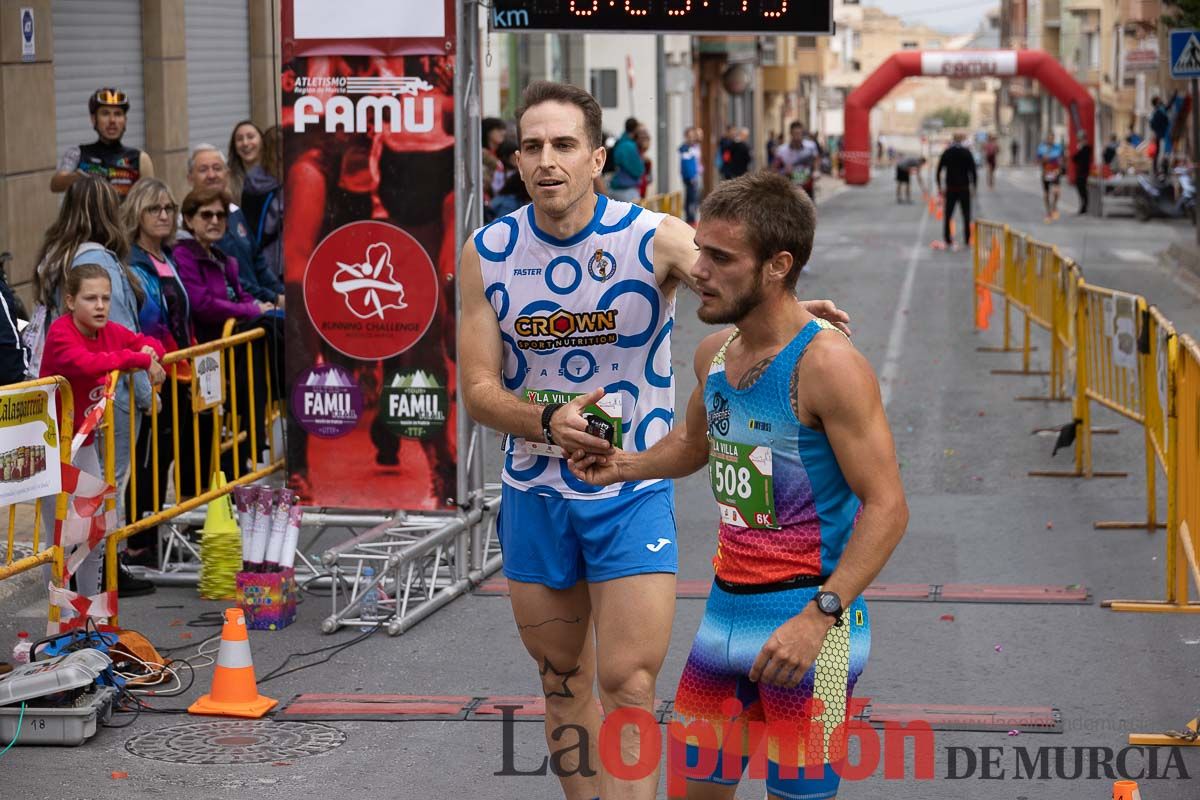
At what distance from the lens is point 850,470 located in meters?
4.27

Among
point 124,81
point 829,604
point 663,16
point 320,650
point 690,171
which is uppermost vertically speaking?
point 124,81

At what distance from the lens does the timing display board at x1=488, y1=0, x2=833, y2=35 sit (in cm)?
888

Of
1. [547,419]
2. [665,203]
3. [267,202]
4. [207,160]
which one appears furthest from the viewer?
[665,203]

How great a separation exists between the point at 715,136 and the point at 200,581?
56.1m

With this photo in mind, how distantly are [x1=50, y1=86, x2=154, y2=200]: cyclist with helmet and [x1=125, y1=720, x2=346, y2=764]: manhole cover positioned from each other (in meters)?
6.24

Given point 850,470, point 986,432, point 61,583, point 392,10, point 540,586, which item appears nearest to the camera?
point 850,470

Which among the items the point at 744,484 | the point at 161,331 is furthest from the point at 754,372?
the point at 161,331

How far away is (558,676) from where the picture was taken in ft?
17.9

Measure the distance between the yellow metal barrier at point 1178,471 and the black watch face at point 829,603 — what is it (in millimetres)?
4582

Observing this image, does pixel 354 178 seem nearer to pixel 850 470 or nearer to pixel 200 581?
pixel 200 581

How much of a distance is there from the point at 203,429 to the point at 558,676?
185 inches

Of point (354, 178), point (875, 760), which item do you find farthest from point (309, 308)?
point (875, 760)

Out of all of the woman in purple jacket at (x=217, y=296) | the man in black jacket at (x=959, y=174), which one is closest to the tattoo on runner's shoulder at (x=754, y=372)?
the woman in purple jacket at (x=217, y=296)

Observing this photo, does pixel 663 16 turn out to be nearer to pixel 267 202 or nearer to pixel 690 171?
pixel 267 202
